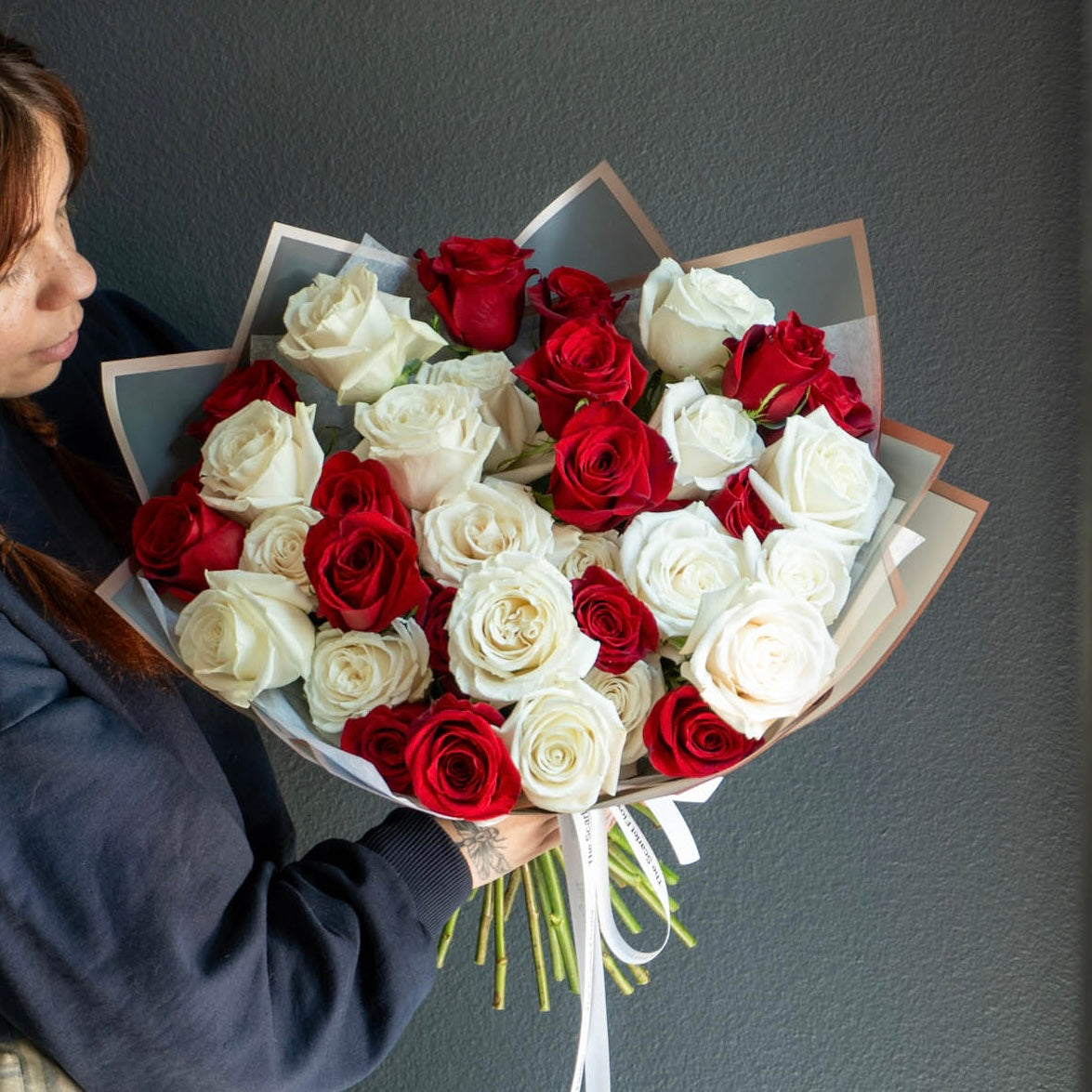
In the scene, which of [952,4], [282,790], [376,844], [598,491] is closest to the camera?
[598,491]

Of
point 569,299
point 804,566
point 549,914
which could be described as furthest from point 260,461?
point 549,914

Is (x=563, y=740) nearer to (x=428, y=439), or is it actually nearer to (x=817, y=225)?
(x=428, y=439)

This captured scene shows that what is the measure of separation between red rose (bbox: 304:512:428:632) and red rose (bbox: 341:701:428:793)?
2.6 inches

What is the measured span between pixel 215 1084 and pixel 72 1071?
100 millimetres

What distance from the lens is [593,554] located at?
0.81m

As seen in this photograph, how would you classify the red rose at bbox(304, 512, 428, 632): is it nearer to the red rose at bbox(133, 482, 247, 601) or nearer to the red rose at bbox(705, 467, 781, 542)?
the red rose at bbox(133, 482, 247, 601)

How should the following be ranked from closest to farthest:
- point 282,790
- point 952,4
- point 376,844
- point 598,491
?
1. point 598,491
2. point 376,844
3. point 952,4
4. point 282,790

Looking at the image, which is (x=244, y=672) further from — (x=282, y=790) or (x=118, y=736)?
(x=282, y=790)

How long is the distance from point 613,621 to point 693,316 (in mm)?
238

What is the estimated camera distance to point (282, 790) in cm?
131

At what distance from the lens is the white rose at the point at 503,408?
2.83 ft

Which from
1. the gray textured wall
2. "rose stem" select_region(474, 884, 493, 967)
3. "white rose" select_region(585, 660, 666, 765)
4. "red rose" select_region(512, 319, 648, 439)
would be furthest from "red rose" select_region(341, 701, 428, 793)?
the gray textured wall

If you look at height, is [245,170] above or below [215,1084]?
above

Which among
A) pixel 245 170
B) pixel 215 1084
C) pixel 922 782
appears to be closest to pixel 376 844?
pixel 215 1084
